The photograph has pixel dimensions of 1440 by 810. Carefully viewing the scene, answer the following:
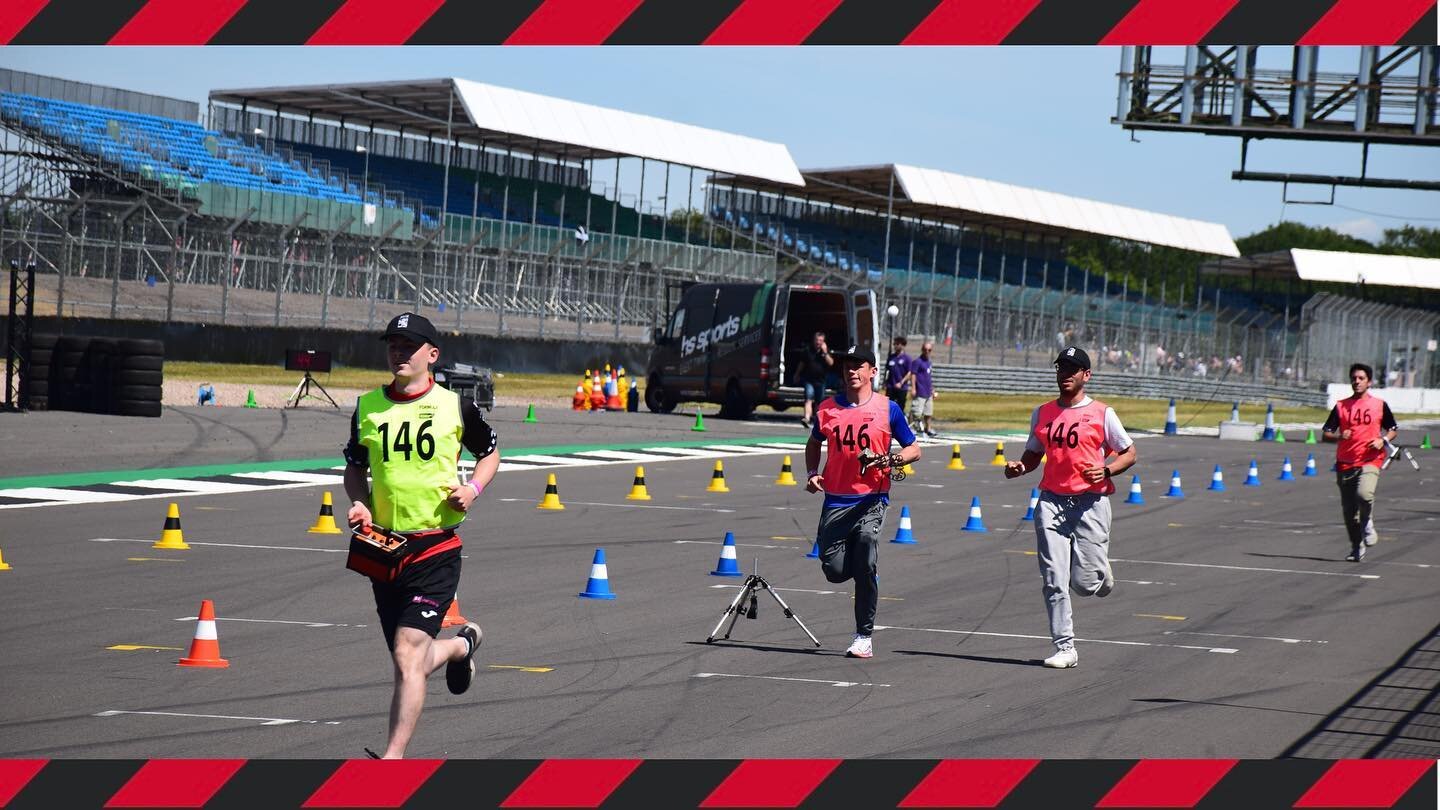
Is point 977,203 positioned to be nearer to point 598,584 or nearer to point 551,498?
point 551,498

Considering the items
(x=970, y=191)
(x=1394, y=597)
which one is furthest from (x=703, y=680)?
(x=970, y=191)

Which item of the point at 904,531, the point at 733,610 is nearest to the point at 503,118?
the point at 904,531

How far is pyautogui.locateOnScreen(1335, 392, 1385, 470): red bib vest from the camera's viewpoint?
56.0 ft

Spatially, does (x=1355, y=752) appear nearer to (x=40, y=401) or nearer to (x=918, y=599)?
(x=918, y=599)

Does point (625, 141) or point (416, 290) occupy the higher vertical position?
point (625, 141)

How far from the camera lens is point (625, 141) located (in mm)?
60219

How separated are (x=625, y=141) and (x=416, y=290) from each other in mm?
19686

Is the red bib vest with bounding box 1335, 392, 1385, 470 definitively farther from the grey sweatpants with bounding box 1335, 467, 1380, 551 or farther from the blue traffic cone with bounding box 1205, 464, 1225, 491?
the blue traffic cone with bounding box 1205, 464, 1225, 491

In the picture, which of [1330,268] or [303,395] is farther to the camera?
[1330,268]

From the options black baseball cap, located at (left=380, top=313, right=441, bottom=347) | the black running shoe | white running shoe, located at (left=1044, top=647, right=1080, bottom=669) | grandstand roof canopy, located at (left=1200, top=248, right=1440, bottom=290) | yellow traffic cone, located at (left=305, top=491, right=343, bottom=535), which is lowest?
yellow traffic cone, located at (left=305, top=491, right=343, bottom=535)

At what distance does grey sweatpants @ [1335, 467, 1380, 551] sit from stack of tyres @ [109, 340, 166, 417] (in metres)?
16.7

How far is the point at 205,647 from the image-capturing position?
927 centimetres

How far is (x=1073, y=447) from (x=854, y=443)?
4.16 ft

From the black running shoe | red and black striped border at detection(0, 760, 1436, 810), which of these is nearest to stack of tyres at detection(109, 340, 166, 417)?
the black running shoe
